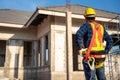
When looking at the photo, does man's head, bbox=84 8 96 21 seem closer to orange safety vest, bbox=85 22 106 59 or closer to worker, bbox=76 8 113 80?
worker, bbox=76 8 113 80

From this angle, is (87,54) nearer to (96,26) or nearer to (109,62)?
(96,26)

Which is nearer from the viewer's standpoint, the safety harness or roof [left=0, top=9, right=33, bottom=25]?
the safety harness

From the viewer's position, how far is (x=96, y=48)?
382 centimetres

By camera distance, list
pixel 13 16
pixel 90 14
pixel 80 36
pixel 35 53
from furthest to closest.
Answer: pixel 13 16
pixel 35 53
pixel 90 14
pixel 80 36

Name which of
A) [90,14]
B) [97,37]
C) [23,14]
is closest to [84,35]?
[97,37]

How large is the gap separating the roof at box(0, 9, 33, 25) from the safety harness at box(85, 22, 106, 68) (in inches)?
510

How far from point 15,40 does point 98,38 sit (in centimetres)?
1355

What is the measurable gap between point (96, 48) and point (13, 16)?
15353 millimetres

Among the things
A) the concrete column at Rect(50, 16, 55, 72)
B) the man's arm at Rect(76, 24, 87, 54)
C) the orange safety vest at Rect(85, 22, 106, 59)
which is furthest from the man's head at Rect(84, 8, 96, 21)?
the concrete column at Rect(50, 16, 55, 72)

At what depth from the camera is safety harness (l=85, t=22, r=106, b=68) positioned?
3740 mm

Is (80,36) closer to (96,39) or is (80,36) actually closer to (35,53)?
(96,39)

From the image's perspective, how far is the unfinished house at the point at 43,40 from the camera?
1357cm

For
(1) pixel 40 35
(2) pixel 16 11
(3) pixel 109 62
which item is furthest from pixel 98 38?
(2) pixel 16 11

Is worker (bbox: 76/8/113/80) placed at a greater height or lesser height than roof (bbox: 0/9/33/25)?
lesser
